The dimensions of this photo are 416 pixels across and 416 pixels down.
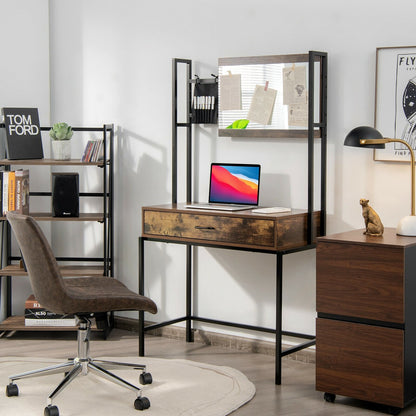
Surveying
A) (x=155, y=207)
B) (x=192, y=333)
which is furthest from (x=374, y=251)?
(x=192, y=333)

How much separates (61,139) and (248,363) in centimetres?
169

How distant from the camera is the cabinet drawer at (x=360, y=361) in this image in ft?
10.1

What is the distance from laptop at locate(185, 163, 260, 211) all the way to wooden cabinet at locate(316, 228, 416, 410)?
2.30ft

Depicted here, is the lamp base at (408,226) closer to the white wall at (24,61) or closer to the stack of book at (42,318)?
the stack of book at (42,318)

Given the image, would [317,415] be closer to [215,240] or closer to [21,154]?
[215,240]

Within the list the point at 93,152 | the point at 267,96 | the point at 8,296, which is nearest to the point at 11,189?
the point at 93,152

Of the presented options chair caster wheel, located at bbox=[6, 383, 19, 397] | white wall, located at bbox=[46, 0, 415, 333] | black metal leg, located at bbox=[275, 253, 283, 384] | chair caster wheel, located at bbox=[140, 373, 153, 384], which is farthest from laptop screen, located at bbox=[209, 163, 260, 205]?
chair caster wheel, located at bbox=[6, 383, 19, 397]

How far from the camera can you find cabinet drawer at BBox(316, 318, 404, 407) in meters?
3.09

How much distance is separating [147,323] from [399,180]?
6.02 feet

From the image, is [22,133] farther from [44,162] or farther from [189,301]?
[189,301]

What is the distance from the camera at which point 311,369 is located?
150 inches

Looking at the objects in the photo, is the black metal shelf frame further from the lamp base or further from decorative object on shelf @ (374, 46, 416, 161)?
the lamp base

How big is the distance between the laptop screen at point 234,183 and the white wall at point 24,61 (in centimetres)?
131

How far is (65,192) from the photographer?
435 centimetres
